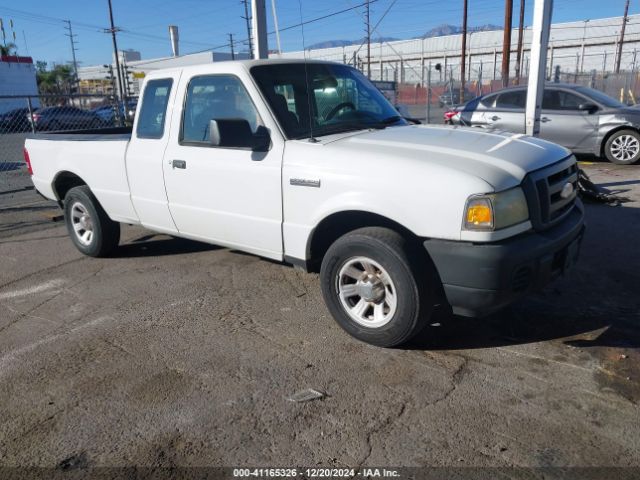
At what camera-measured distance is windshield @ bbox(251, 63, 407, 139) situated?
13.6ft

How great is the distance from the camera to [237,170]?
4.18 meters

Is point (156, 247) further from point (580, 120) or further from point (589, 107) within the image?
point (589, 107)

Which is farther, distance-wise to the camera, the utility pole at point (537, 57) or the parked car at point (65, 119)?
the parked car at point (65, 119)

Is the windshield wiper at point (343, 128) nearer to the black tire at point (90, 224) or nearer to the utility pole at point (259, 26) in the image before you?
the black tire at point (90, 224)

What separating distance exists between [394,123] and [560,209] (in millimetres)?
1649

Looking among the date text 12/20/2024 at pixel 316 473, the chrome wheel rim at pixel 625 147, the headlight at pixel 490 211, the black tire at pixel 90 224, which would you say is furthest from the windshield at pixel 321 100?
the chrome wheel rim at pixel 625 147

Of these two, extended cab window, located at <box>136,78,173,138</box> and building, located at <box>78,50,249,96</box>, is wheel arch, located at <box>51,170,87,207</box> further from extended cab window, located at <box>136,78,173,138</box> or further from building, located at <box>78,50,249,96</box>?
building, located at <box>78,50,249,96</box>

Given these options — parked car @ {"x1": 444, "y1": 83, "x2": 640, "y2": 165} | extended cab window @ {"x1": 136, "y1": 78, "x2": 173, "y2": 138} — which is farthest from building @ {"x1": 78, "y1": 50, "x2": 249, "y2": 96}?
extended cab window @ {"x1": 136, "y1": 78, "x2": 173, "y2": 138}

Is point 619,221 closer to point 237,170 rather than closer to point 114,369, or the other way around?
point 237,170

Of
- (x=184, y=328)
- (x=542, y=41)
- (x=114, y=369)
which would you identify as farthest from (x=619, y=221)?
(x=114, y=369)

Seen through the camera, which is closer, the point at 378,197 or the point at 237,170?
the point at 378,197

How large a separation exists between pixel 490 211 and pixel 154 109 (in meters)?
3.36

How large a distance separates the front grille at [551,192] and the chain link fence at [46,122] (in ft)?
33.2

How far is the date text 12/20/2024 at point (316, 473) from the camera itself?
250 cm
